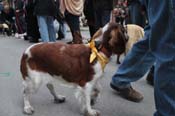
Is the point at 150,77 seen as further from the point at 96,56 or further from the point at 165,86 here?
the point at 165,86

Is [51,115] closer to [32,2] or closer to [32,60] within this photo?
[32,60]

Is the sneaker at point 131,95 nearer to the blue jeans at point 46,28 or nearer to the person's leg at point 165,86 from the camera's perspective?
the person's leg at point 165,86

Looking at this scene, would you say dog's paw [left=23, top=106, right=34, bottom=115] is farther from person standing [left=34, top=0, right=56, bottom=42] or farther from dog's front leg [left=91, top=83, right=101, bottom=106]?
person standing [left=34, top=0, right=56, bottom=42]

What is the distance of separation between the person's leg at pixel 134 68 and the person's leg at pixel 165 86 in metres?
1.21

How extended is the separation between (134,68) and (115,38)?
772 millimetres

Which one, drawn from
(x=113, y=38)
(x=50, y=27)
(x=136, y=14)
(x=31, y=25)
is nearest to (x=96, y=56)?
(x=113, y=38)

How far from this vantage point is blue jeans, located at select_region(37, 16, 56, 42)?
8.62 metres

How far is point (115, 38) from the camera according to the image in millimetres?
3764

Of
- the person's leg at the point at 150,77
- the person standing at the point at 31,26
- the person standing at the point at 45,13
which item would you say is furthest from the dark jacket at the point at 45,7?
the person's leg at the point at 150,77

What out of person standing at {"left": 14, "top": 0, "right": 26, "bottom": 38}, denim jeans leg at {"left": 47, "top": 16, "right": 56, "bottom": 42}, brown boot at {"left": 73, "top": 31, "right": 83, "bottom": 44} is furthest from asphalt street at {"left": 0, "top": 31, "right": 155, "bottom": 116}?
person standing at {"left": 14, "top": 0, "right": 26, "bottom": 38}

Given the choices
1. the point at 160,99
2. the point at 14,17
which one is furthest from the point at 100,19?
the point at 14,17

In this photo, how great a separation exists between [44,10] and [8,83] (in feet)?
10.8

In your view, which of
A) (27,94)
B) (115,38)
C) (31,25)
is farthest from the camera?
(31,25)

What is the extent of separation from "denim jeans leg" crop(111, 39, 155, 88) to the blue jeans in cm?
434
